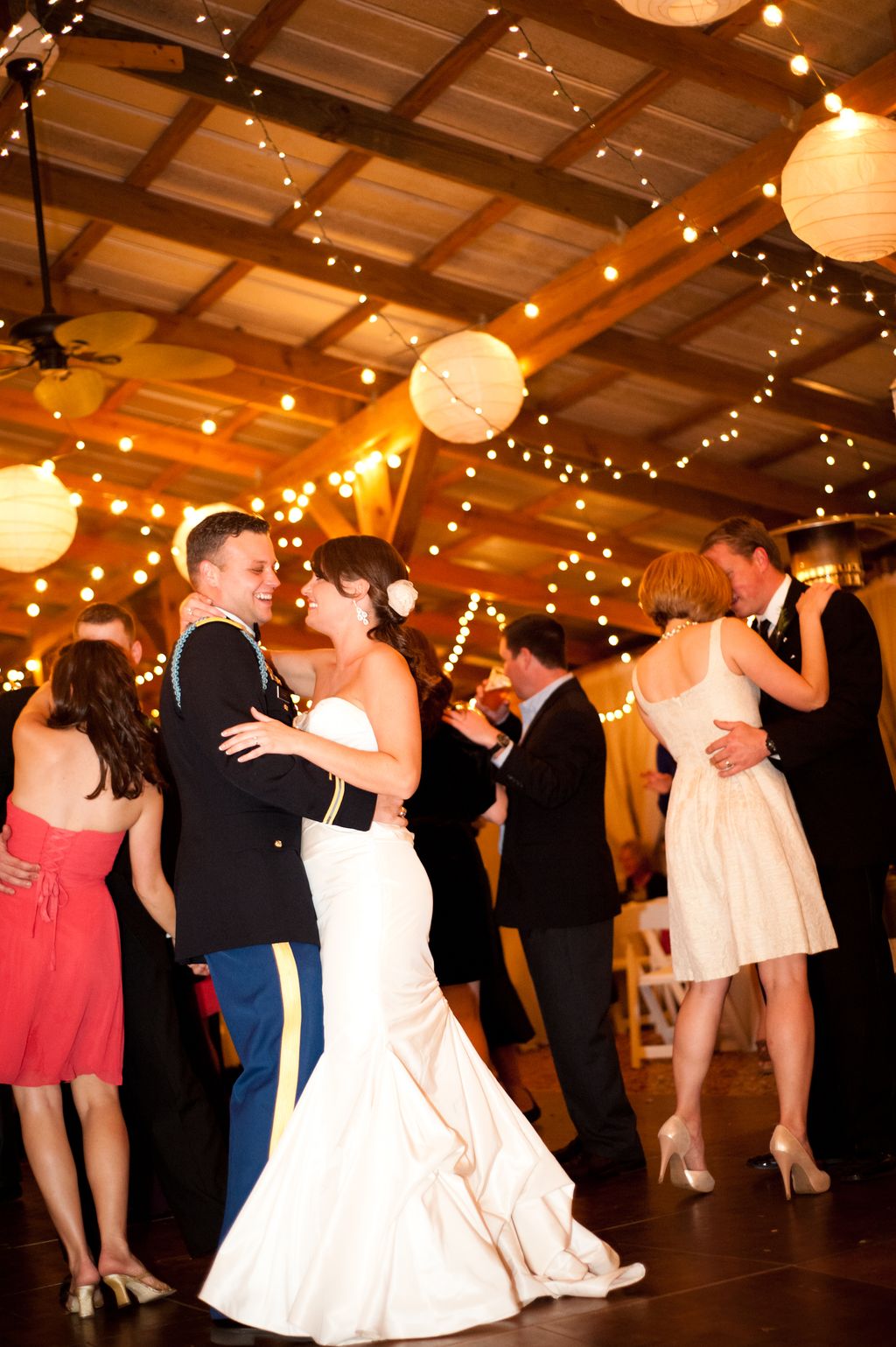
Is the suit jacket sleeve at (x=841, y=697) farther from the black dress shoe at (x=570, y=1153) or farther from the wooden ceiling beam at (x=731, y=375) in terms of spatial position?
the wooden ceiling beam at (x=731, y=375)

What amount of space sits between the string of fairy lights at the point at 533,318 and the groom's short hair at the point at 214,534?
7.32 ft

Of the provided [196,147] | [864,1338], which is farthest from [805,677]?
[196,147]

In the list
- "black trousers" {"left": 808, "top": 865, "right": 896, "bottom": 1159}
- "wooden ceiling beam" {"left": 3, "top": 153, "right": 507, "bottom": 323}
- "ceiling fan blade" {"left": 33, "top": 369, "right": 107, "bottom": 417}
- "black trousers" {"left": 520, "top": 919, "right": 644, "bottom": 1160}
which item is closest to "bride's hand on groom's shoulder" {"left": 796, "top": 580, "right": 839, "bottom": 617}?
"black trousers" {"left": 808, "top": 865, "right": 896, "bottom": 1159}

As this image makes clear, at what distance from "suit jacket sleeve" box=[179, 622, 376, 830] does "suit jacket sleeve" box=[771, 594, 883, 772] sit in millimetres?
1216

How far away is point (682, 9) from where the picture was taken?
3.47 meters

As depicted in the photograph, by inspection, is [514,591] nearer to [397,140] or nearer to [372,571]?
[397,140]

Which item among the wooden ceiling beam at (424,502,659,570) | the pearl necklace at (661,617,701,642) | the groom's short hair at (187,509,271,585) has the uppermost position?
the wooden ceiling beam at (424,502,659,570)

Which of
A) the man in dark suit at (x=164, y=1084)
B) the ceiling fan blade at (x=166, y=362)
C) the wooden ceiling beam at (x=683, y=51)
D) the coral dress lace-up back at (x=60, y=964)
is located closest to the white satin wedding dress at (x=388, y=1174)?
the coral dress lace-up back at (x=60, y=964)

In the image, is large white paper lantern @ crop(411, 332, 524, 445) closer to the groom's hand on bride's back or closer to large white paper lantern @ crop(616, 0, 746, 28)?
large white paper lantern @ crop(616, 0, 746, 28)

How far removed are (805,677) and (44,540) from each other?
12.3 ft

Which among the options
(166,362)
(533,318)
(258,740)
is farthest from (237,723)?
(533,318)

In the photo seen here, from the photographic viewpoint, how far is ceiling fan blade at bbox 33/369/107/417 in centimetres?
510

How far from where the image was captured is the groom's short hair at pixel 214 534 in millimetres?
2631

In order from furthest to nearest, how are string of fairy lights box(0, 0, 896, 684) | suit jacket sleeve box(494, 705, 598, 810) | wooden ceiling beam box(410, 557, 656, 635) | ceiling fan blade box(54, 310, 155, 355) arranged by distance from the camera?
wooden ceiling beam box(410, 557, 656, 635)
string of fairy lights box(0, 0, 896, 684)
ceiling fan blade box(54, 310, 155, 355)
suit jacket sleeve box(494, 705, 598, 810)
